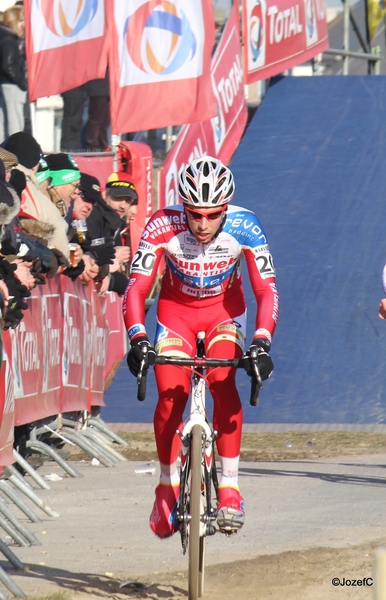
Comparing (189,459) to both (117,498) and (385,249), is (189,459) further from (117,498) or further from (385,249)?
(385,249)

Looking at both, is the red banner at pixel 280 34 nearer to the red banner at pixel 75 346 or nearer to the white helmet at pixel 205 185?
the red banner at pixel 75 346

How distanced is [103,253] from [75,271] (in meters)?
0.60

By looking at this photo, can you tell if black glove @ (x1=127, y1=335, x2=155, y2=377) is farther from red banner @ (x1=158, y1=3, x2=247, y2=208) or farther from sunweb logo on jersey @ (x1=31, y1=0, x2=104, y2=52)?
red banner @ (x1=158, y1=3, x2=247, y2=208)

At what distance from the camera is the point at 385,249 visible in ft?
57.2

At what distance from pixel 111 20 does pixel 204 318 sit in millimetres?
7728

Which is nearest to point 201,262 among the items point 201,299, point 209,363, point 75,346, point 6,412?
point 201,299

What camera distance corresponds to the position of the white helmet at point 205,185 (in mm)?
5996

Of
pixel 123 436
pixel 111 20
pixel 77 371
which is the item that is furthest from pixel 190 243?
pixel 111 20

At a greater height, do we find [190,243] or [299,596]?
[190,243]

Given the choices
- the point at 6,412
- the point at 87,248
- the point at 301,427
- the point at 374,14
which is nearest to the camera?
the point at 6,412

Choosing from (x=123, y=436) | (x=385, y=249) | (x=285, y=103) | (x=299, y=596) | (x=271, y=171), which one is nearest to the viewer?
(x=299, y=596)

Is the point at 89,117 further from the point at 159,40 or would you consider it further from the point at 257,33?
the point at 257,33

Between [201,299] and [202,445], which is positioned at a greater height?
[201,299]

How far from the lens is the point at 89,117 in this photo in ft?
49.7
